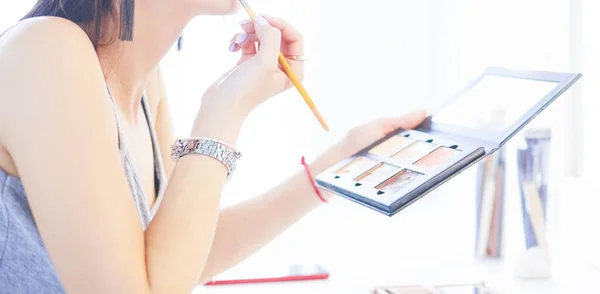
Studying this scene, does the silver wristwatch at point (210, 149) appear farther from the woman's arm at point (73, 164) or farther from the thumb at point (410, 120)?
the thumb at point (410, 120)

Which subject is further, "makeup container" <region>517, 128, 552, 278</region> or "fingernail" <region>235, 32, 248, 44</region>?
"makeup container" <region>517, 128, 552, 278</region>

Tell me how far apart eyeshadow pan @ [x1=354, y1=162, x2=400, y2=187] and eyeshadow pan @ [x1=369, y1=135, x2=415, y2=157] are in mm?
35

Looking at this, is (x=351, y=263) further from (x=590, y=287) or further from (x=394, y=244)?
(x=590, y=287)

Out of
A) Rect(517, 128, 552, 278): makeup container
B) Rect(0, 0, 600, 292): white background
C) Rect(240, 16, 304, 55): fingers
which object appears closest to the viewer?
Rect(240, 16, 304, 55): fingers

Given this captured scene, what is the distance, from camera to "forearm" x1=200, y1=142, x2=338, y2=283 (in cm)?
99

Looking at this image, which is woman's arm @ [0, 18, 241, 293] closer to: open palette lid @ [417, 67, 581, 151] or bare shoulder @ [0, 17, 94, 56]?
bare shoulder @ [0, 17, 94, 56]

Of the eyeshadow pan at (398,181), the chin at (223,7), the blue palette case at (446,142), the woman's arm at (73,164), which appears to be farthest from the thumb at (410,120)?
the woman's arm at (73,164)

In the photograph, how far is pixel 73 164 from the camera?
68 centimetres

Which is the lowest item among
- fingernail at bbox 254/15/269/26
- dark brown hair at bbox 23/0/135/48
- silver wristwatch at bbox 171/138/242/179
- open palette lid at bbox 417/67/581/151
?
open palette lid at bbox 417/67/581/151

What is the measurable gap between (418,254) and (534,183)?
198 millimetres

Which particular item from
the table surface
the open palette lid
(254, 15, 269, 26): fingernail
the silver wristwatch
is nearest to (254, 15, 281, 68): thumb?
(254, 15, 269, 26): fingernail

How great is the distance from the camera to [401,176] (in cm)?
80

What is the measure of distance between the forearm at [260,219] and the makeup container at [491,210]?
11.1 inches

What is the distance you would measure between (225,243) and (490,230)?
40 centimetres
